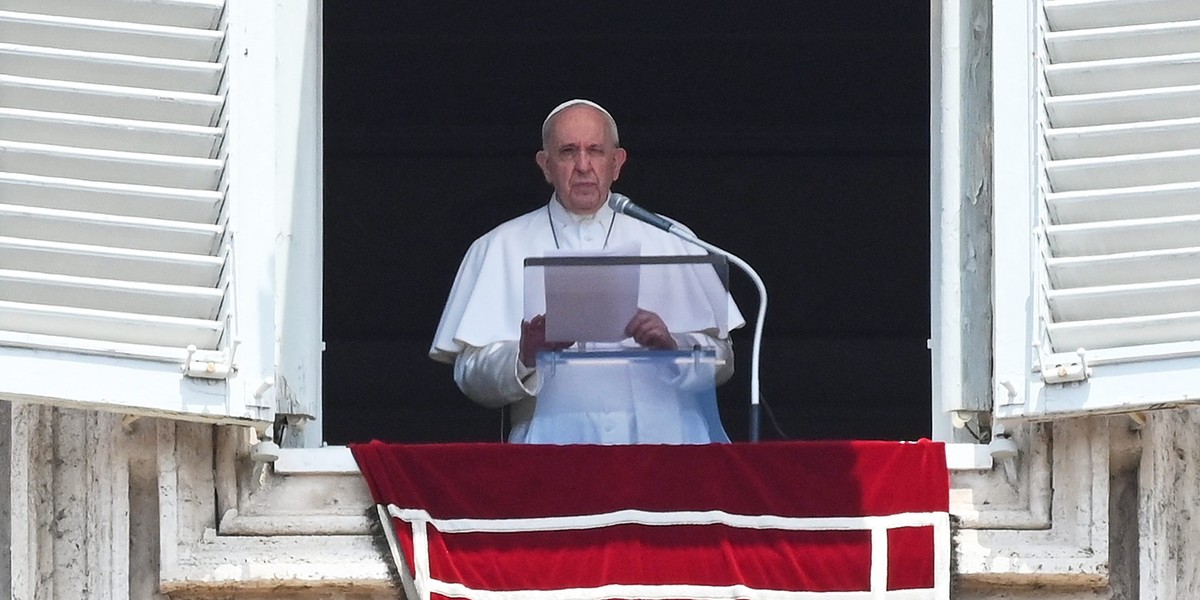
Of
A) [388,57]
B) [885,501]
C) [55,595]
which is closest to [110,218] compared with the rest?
[55,595]

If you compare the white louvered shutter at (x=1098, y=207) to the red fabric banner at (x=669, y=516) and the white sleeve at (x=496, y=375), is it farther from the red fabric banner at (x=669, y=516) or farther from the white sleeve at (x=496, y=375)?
the white sleeve at (x=496, y=375)

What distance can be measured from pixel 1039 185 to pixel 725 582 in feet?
2.82

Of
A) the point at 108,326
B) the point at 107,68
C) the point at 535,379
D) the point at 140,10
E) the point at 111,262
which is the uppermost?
the point at 140,10

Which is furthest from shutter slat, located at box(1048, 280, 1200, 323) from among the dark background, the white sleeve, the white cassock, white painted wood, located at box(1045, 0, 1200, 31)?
the dark background

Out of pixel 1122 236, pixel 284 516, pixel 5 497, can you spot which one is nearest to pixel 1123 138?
pixel 1122 236

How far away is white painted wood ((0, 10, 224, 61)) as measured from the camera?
4352mm

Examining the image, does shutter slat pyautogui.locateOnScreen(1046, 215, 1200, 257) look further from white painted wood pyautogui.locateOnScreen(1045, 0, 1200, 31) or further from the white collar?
the white collar

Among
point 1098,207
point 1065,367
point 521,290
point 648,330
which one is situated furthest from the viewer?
point 521,290

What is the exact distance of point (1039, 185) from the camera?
4.31m

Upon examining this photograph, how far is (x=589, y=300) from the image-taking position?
4469 mm

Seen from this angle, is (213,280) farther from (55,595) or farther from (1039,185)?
(1039,185)

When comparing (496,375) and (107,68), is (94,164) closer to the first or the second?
(107,68)

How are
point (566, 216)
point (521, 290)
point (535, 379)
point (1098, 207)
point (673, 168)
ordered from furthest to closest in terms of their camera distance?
point (673, 168) < point (566, 216) < point (521, 290) < point (535, 379) < point (1098, 207)

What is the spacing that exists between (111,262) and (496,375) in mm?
944
